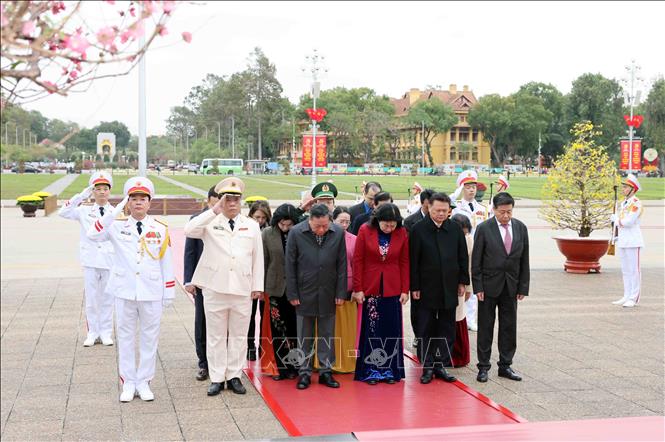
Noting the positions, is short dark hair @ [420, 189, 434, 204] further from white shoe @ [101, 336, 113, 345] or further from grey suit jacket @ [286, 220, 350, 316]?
white shoe @ [101, 336, 113, 345]

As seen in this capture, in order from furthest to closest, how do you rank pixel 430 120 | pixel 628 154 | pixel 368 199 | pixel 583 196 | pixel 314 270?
pixel 430 120, pixel 628 154, pixel 583 196, pixel 368 199, pixel 314 270

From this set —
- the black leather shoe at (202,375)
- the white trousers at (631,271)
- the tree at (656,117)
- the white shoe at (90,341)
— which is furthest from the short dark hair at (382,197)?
the tree at (656,117)

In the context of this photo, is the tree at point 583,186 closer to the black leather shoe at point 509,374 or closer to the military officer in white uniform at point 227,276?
the black leather shoe at point 509,374

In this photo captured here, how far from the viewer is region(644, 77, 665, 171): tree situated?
33688 mm

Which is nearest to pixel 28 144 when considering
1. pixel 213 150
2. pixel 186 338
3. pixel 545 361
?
pixel 186 338

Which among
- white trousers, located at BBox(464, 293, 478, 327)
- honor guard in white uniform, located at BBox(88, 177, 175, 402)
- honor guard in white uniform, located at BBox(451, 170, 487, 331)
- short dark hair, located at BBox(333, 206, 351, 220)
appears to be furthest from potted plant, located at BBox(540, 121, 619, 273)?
honor guard in white uniform, located at BBox(88, 177, 175, 402)

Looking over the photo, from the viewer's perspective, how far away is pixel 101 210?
6926 millimetres

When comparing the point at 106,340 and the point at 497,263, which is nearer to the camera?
the point at 497,263

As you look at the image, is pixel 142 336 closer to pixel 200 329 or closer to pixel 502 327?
pixel 200 329

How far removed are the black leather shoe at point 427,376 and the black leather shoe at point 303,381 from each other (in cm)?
94

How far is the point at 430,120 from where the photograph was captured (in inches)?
1432

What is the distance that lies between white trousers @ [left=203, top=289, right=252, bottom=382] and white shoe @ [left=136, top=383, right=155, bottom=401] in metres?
0.47

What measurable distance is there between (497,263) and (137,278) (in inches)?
116

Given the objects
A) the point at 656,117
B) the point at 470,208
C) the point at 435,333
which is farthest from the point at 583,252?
the point at 656,117
